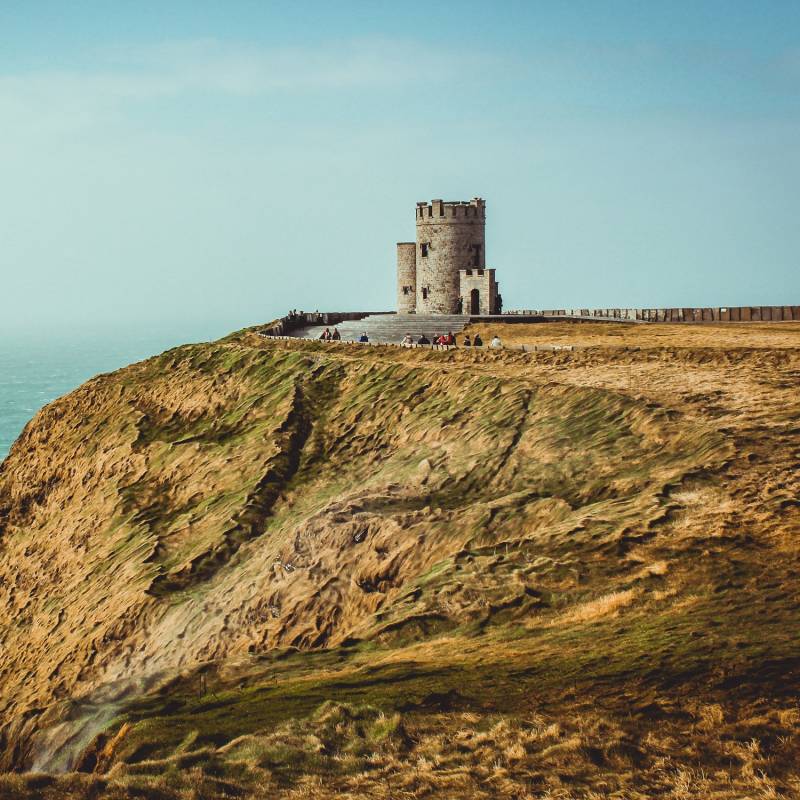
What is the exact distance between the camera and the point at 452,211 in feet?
230

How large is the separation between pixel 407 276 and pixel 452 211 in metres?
7.07

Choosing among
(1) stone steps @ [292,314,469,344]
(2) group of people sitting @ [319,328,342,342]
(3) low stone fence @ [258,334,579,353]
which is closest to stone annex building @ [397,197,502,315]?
(1) stone steps @ [292,314,469,344]

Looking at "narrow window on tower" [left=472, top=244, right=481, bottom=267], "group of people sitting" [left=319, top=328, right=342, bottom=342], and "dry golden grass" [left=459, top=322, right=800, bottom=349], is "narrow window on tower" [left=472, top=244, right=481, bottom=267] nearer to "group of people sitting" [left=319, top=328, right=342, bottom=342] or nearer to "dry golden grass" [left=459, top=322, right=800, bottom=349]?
"dry golden grass" [left=459, top=322, right=800, bottom=349]

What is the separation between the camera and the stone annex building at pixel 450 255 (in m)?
69.9

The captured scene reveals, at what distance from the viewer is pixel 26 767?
16.9 meters

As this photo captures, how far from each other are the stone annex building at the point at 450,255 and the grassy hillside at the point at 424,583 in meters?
22.7

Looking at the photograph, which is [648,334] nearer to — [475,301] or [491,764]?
[475,301]

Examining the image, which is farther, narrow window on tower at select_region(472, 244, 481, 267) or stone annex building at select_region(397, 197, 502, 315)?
narrow window on tower at select_region(472, 244, 481, 267)

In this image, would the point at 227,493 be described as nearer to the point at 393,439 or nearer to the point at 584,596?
the point at 393,439

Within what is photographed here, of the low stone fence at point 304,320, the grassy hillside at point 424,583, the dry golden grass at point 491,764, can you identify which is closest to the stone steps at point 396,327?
the low stone fence at point 304,320

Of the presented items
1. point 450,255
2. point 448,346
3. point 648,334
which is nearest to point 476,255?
point 450,255

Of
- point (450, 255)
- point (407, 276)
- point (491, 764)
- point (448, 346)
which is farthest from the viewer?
point (407, 276)

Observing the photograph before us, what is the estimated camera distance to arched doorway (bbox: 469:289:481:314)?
69.1 meters

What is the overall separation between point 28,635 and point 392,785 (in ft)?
87.5
